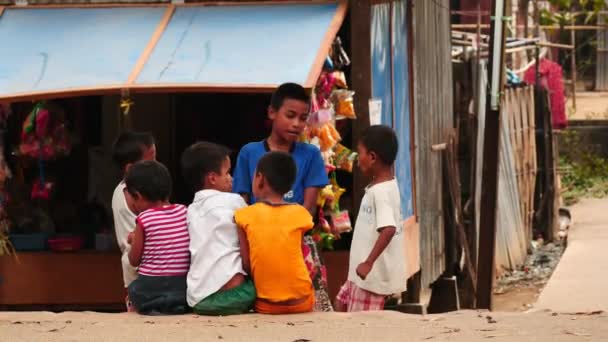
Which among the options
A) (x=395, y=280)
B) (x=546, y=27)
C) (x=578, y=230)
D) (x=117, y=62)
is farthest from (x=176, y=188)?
(x=546, y=27)

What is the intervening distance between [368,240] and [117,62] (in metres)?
2.66

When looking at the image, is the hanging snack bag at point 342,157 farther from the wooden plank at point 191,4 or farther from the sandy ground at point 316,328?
the sandy ground at point 316,328

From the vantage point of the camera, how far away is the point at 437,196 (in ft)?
41.2

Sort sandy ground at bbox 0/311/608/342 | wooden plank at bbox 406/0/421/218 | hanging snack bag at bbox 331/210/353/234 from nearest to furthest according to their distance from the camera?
sandy ground at bbox 0/311/608/342, hanging snack bag at bbox 331/210/353/234, wooden plank at bbox 406/0/421/218

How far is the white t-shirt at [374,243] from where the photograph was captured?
7016mm

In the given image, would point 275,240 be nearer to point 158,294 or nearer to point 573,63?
point 158,294

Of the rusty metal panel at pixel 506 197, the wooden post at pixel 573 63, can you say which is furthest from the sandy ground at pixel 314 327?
the wooden post at pixel 573 63

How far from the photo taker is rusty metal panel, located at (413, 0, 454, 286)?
11.4m

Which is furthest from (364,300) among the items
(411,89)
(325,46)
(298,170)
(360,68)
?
A: (411,89)

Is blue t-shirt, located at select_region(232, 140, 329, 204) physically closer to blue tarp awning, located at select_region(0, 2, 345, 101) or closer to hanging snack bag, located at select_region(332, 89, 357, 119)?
blue tarp awning, located at select_region(0, 2, 345, 101)

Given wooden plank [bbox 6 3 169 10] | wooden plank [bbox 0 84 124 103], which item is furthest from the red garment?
wooden plank [bbox 0 84 124 103]

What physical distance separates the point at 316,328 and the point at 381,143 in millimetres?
1292

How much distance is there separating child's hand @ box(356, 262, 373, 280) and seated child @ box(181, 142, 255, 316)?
668mm

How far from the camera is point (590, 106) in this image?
86.4ft
